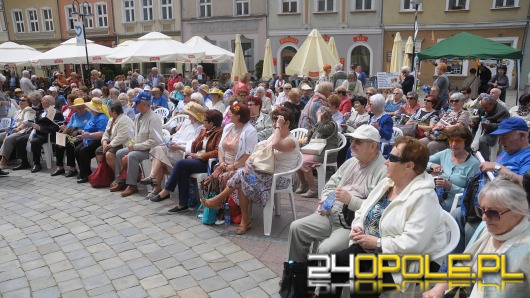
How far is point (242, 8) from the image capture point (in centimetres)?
2508

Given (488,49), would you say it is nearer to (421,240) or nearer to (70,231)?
(421,240)

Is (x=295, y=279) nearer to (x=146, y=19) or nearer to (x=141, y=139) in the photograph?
(x=141, y=139)

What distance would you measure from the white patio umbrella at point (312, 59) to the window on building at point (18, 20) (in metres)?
30.3

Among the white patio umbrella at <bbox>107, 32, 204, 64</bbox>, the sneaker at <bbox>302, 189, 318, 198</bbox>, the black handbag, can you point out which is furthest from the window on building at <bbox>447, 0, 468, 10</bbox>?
the black handbag

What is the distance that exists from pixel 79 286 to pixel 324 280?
2.25 meters

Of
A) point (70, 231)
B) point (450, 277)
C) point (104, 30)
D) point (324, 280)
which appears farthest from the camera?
point (104, 30)

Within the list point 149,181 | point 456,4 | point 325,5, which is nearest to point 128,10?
point 325,5

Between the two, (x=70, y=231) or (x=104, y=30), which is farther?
(x=104, y=30)

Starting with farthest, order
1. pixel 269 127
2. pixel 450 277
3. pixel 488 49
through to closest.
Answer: pixel 488 49
pixel 269 127
pixel 450 277

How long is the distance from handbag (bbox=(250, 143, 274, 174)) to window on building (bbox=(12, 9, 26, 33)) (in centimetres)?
3547

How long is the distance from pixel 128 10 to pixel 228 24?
821cm

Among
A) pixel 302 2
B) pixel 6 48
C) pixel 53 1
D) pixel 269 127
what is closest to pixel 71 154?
pixel 269 127

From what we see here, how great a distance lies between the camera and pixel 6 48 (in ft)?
54.2

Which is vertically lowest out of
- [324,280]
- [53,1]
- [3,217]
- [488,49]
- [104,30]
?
[3,217]
